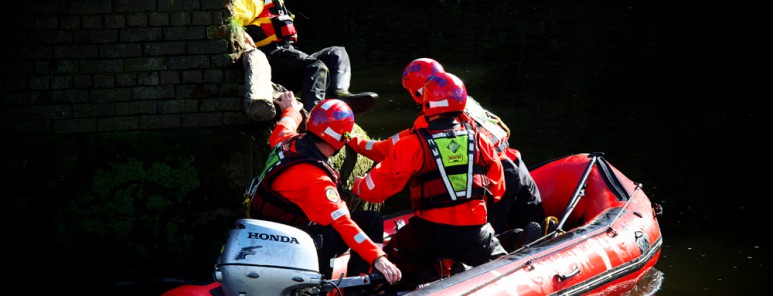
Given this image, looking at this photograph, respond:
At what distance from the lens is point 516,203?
664 cm

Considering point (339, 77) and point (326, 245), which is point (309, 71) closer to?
point (339, 77)

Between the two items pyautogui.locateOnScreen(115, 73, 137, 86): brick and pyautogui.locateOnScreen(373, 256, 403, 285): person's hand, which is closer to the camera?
pyautogui.locateOnScreen(373, 256, 403, 285): person's hand

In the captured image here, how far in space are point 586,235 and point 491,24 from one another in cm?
1090

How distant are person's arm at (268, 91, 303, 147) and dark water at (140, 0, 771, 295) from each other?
122 cm

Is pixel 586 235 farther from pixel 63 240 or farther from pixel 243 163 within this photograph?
pixel 63 240

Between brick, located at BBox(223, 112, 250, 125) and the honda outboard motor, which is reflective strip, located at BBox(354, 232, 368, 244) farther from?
brick, located at BBox(223, 112, 250, 125)

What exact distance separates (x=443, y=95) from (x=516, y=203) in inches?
52.0

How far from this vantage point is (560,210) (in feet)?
23.6

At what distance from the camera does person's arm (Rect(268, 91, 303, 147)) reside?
19.2ft

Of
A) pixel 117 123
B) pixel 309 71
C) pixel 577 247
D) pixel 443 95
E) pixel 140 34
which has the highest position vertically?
pixel 140 34

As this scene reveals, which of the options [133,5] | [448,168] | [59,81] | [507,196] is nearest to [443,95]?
[448,168]

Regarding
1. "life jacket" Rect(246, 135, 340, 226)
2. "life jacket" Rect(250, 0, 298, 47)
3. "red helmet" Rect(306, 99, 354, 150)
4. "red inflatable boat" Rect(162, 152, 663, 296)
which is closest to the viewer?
"life jacket" Rect(246, 135, 340, 226)

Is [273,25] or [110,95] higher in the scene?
[273,25]

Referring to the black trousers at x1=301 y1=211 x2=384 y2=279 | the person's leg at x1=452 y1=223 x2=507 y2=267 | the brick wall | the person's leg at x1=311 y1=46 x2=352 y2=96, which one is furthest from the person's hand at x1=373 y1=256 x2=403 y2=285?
the person's leg at x1=311 y1=46 x2=352 y2=96
